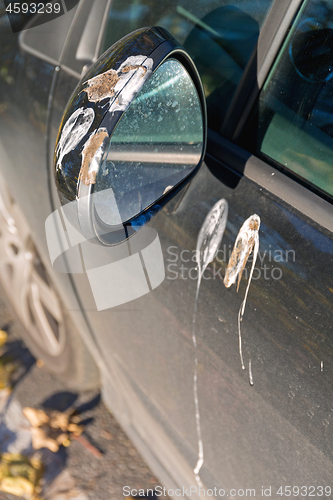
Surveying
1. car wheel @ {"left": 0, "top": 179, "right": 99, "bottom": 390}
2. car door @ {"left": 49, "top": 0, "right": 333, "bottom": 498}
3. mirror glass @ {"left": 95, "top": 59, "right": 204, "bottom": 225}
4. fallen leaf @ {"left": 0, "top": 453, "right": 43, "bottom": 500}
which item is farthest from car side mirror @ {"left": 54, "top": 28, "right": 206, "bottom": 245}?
fallen leaf @ {"left": 0, "top": 453, "right": 43, "bottom": 500}

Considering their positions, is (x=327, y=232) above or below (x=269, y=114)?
below

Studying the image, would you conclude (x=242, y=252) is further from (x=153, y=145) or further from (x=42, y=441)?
(x=42, y=441)

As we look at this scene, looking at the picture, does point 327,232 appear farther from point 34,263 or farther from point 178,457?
point 34,263

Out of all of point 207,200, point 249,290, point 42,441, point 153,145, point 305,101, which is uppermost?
point 305,101

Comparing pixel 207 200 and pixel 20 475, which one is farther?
pixel 20 475

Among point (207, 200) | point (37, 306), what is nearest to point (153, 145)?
point (207, 200)

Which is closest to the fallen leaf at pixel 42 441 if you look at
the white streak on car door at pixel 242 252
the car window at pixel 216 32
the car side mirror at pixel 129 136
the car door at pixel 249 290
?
the car door at pixel 249 290

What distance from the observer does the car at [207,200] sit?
93cm

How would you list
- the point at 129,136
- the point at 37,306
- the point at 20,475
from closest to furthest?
the point at 129,136
the point at 20,475
the point at 37,306

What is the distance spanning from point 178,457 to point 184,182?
1077mm

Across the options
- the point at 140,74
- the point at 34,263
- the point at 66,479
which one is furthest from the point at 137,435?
the point at 140,74

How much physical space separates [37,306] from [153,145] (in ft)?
4.93

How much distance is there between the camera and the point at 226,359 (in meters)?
1.19

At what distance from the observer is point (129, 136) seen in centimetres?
100
